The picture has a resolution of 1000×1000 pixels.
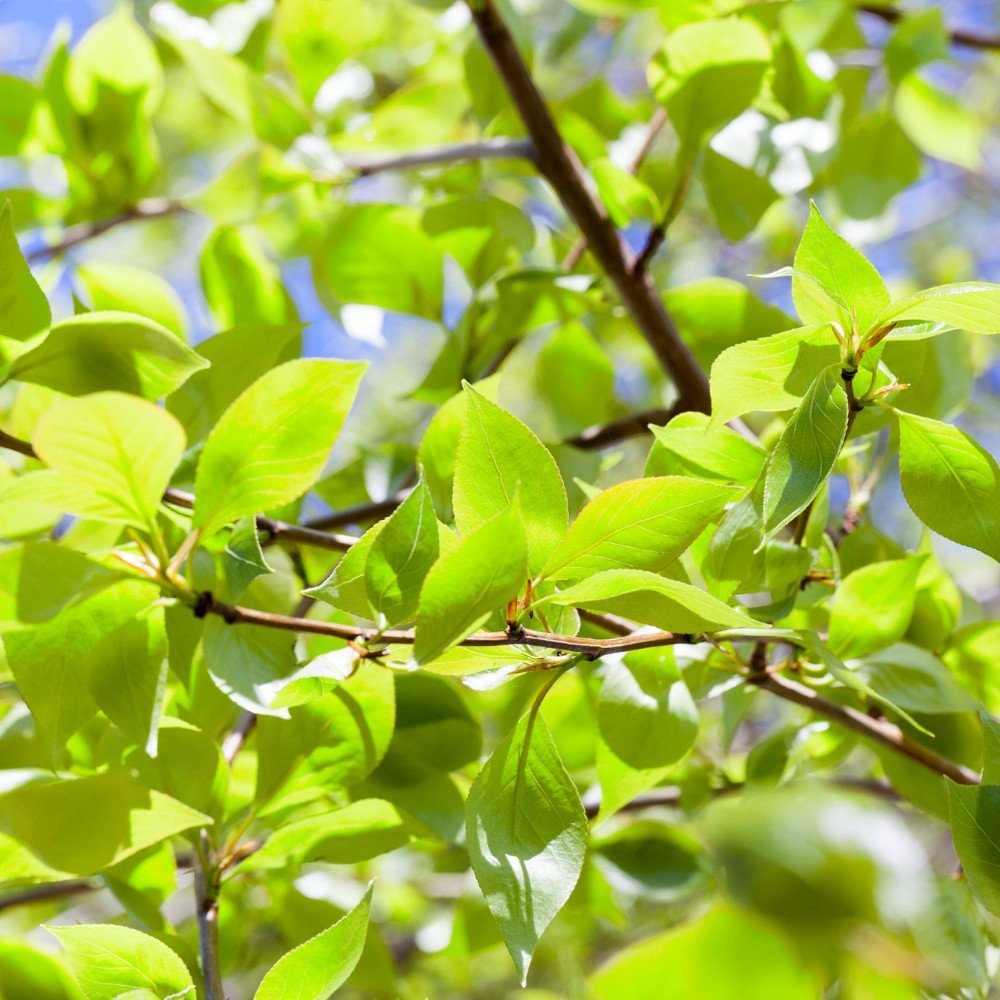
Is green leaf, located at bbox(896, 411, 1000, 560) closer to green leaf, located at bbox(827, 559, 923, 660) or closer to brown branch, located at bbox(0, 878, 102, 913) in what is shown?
green leaf, located at bbox(827, 559, 923, 660)

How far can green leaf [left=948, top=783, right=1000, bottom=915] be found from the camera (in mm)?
298

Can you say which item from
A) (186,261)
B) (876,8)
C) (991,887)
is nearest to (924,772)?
(991,887)

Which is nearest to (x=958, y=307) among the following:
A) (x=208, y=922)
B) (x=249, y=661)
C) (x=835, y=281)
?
(x=835, y=281)

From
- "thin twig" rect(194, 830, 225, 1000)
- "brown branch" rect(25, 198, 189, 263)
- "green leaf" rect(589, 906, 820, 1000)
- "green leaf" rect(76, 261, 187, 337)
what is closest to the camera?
"green leaf" rect(589, 906, 820, 1000)

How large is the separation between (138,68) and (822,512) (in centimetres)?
47

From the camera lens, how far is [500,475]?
0.94ft

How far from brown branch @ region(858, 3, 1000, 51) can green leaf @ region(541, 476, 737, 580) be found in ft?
1.83

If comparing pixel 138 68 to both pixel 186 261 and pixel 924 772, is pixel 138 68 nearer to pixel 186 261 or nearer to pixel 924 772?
pixel 924 772

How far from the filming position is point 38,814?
33 centimetres

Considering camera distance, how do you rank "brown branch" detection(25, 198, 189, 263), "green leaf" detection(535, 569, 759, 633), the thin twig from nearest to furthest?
"green leaf" detection(535, 569, 759, 633) < the thin twig < "brown branch" detection(25, 198, 189, 263)

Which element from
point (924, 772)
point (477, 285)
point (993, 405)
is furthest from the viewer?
point (993, 405)

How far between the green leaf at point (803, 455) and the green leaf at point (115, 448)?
0.56 ft

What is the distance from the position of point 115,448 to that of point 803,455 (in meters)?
0.20

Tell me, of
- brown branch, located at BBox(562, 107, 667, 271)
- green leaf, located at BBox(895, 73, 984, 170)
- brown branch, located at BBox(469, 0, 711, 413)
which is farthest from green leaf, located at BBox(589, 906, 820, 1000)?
green leaf, located at BBox(895, 73, 984, 170)
